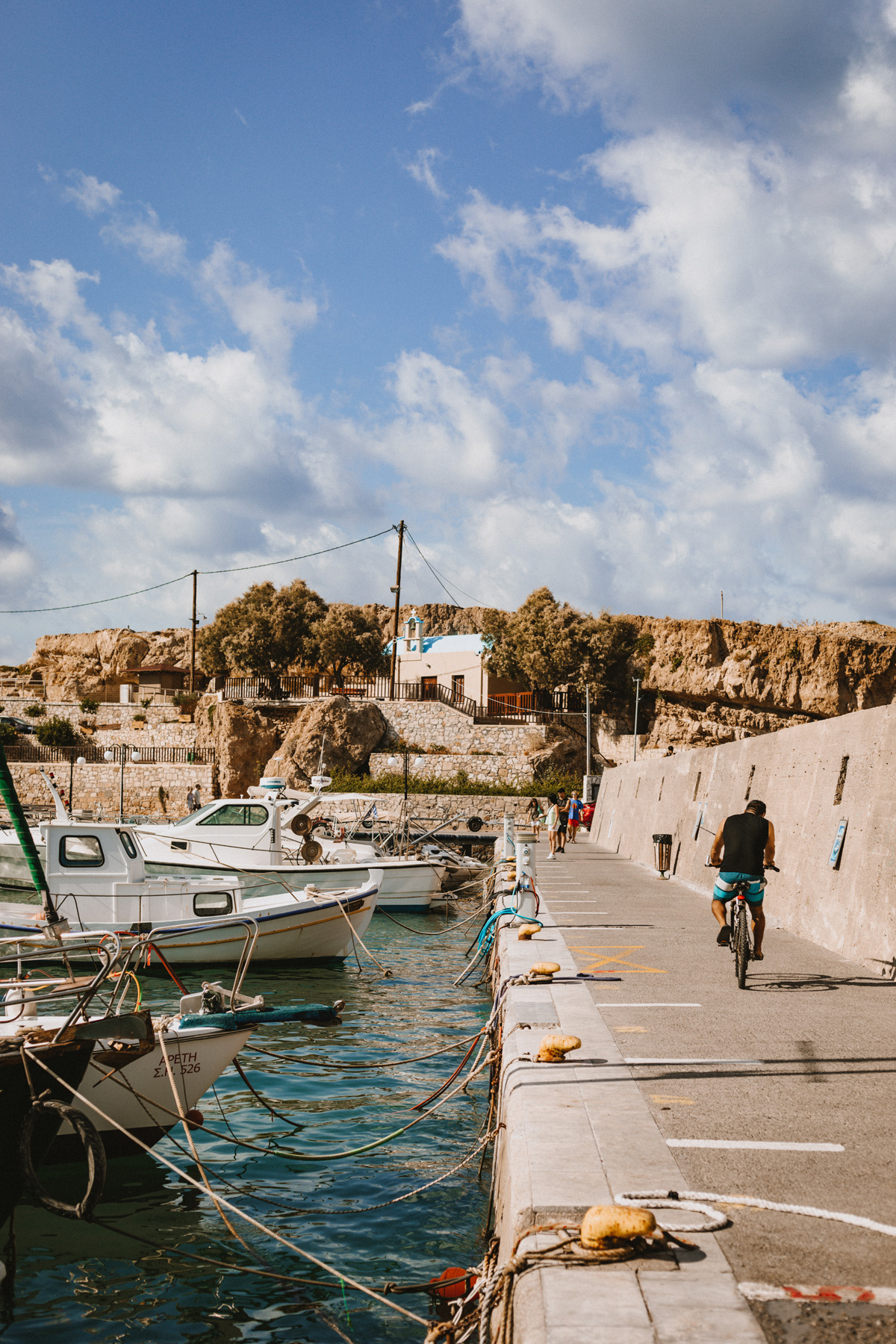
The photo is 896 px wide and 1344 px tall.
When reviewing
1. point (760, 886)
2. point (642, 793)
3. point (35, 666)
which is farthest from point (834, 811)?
point (35, 666)

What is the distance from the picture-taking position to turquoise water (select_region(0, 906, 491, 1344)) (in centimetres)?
588

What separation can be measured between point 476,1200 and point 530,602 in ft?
185

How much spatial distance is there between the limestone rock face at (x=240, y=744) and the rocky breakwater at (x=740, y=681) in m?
18.9

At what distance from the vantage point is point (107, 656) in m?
93.5

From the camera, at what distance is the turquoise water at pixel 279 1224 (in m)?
5.88

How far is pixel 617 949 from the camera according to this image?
1091 cm

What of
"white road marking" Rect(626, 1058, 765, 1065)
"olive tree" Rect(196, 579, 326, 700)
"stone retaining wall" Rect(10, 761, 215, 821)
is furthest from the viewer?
"olive tree" Rect(196, 579, 326, 700)

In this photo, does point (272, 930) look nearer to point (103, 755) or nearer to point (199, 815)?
point (199, 815)

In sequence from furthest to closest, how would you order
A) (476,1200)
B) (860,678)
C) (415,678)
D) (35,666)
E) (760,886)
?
(35,666) < (415,678) < (860,678) < (760,886) < (476,1200)

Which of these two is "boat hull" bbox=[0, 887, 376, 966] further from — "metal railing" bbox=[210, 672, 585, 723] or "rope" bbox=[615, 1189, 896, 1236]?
"metal railing" bbox=[210, 672, 585, 723]

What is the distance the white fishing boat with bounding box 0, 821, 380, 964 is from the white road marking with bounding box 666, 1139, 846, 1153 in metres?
11.9

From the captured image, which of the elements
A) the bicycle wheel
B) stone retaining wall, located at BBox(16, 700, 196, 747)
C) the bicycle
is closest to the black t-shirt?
the bicycle

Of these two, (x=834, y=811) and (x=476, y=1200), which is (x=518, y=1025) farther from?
(x=834, y=811)

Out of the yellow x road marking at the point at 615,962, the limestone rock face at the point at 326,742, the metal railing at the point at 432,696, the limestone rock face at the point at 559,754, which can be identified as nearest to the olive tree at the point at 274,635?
the metal railing at the point at 432,696
